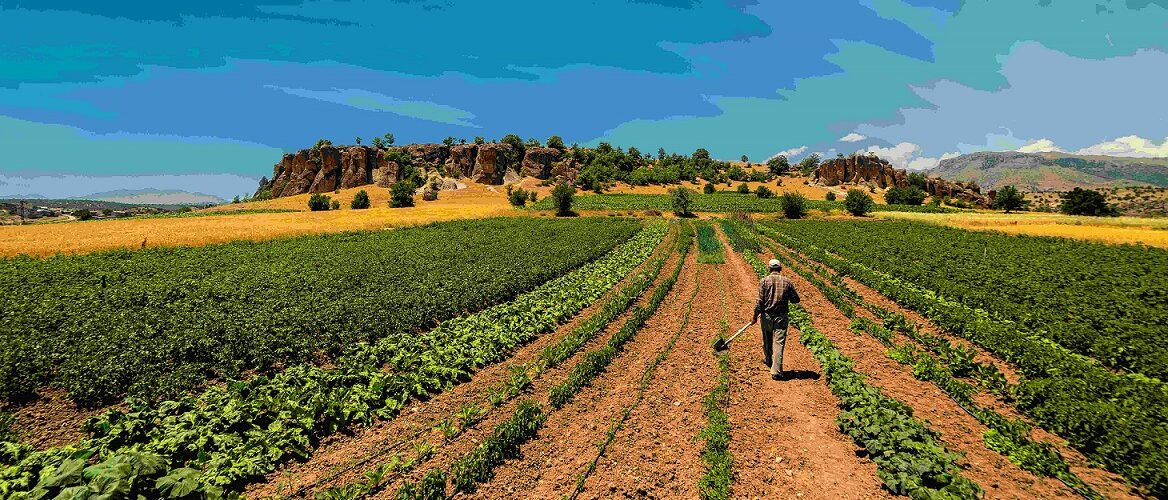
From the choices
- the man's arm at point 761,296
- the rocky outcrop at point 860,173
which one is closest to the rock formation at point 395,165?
the rocky outcrop at point 860,173

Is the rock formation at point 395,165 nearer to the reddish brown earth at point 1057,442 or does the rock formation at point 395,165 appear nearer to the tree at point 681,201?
the tree at point 681,201

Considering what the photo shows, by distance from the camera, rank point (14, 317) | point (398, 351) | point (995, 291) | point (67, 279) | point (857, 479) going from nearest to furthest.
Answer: point (857, 479), point (398, 351), point (14, 317), point (995, 291), point (67, 279)

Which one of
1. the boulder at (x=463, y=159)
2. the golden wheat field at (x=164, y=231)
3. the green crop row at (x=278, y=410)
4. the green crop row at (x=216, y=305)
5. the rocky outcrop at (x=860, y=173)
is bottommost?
the green crop row at (x=278, y=410)

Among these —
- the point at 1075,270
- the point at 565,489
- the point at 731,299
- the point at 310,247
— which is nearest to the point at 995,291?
the point at 1075,270

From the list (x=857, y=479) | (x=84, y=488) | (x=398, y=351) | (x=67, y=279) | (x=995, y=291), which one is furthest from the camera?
(x=67, y=279)

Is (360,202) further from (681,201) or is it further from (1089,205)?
(1089,205)

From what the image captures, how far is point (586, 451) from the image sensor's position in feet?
23.4

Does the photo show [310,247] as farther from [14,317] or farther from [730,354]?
[730,354]

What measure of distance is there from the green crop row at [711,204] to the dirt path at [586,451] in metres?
64.3

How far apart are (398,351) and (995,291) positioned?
73.1ft

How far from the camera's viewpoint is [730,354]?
11.4m

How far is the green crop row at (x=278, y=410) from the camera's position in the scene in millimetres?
6391

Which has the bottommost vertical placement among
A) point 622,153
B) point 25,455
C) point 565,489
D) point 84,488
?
point 565,489

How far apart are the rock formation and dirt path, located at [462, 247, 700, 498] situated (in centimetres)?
10667
